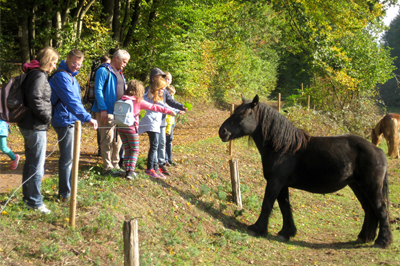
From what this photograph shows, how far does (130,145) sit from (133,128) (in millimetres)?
334

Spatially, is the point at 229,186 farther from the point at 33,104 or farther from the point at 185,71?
the point at 185,71

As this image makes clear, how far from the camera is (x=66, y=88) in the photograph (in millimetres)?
4953

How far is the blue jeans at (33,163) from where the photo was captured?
4598 millimetres

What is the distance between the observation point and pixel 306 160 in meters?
6.44

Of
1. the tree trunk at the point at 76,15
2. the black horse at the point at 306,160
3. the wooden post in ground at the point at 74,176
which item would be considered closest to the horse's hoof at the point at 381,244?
the black horse at the point at 306,160

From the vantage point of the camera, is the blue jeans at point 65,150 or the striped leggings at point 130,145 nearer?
the blue jeans at point 65,150

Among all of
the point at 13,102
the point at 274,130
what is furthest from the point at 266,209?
the point at 13,102

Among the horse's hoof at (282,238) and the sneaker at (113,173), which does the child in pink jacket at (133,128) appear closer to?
the sneaker at (113,173)

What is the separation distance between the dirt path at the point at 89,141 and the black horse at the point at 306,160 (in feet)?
9.67

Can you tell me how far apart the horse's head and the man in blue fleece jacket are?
7.67 ft

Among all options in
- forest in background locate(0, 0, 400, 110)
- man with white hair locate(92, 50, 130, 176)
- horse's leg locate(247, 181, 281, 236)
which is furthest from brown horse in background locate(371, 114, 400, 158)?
man with white hair locate(92, 50, 130, 176)

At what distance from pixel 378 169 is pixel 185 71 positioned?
10542 millimetres

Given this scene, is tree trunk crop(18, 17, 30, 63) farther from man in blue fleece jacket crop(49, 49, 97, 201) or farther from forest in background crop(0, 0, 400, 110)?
man in blue fleece jacket crop(49, 49, 97, 201)

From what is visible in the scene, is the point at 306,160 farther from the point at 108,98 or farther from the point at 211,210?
the point at 108,98
